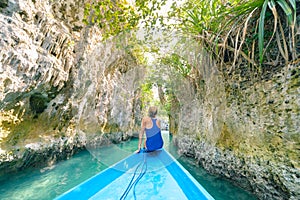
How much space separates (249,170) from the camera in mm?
2715

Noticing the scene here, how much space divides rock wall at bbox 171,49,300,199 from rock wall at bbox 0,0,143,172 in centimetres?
380

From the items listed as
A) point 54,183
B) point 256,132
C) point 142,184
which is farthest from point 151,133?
point 54,183

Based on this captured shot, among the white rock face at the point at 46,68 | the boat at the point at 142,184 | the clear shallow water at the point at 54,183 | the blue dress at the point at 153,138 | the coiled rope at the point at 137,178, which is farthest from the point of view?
the blue dress at the point at 153,138

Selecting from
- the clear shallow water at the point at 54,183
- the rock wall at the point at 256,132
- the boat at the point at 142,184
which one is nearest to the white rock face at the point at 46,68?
the clear shallow water at the point at 54,183

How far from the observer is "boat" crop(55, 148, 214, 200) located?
6.72ft

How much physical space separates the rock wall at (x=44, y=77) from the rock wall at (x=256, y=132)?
12.5 feet

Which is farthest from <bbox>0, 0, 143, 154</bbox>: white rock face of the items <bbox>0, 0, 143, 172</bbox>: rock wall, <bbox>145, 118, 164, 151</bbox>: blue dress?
<bbox>145, 118, 164, 151</bbox>: blue dress

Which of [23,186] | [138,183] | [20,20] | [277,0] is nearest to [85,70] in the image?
[20,20]

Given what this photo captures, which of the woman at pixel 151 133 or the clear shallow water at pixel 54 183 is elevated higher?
the woman at pixel 151 133

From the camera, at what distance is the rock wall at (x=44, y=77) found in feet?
8.81

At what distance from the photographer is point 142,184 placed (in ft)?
8.39

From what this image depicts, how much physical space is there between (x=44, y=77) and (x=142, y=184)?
10.2ft

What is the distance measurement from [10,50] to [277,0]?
4064mm

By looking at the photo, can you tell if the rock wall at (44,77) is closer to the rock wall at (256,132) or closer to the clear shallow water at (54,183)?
the clear shallow water at (54,183)
